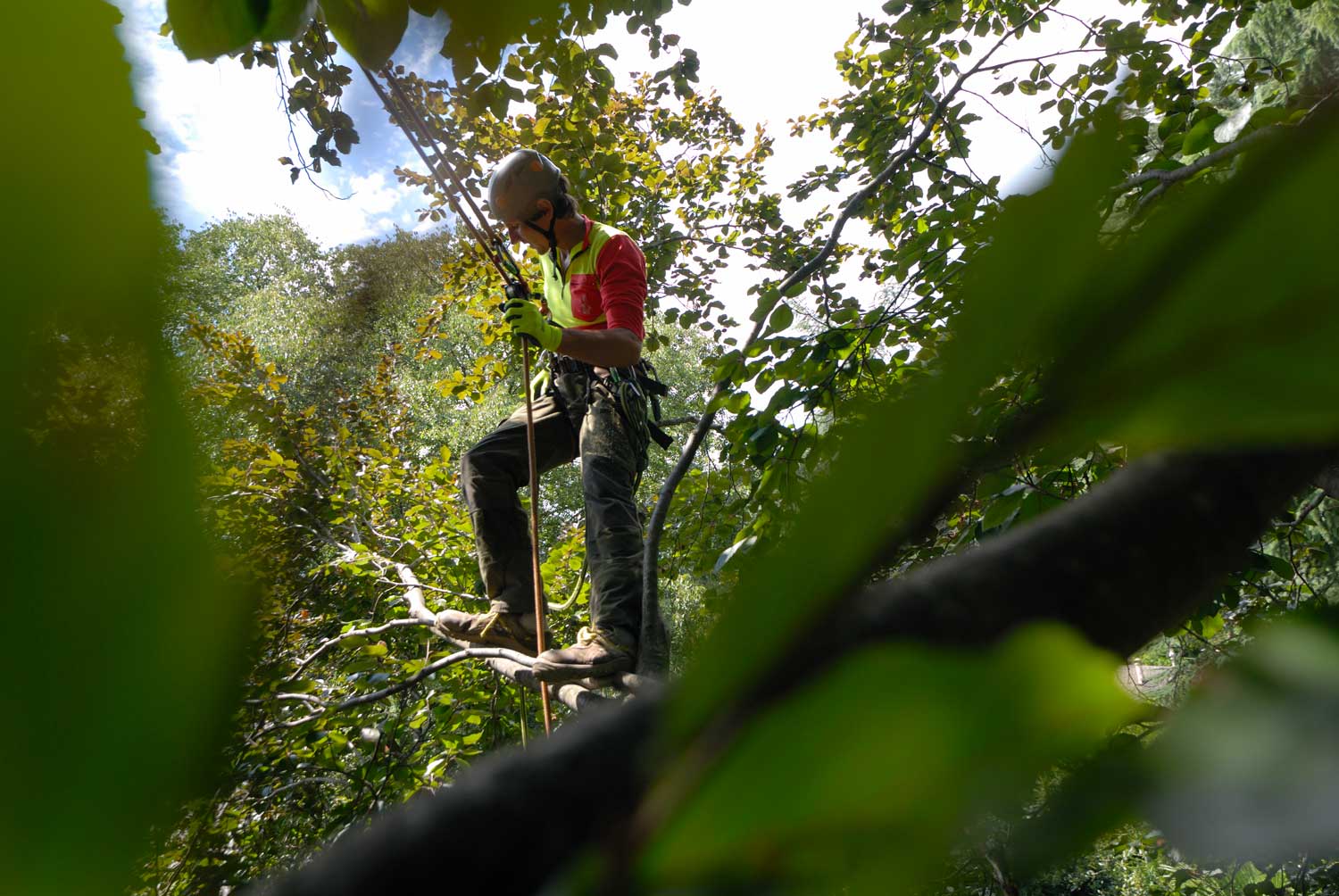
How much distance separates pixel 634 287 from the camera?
66.5 inches

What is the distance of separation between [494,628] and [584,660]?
0.57 m

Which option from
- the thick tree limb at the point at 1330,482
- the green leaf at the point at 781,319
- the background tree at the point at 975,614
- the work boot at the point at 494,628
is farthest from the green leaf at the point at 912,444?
the work boot at the point at 494,628

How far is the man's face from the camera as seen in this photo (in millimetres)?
1803

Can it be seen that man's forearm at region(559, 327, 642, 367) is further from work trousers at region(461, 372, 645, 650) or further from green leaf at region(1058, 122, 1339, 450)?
green leaf at region(1058, 122, 1339, 450)

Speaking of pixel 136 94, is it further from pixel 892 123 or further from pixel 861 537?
pixel 892 123

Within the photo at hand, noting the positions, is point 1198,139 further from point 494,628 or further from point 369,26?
point 494,628

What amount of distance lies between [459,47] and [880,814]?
0.29 m

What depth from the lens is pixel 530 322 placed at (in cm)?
156

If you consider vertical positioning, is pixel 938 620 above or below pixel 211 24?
below

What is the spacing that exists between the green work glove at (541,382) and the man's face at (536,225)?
0.33 metres

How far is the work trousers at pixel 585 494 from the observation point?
1.61 metres

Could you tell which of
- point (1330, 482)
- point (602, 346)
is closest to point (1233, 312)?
point (1330, 482)

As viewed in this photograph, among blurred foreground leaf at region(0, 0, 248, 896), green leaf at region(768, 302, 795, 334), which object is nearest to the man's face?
green leaf at region(768, 302, 795, 334)

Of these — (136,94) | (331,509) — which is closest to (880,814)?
(136,94)
